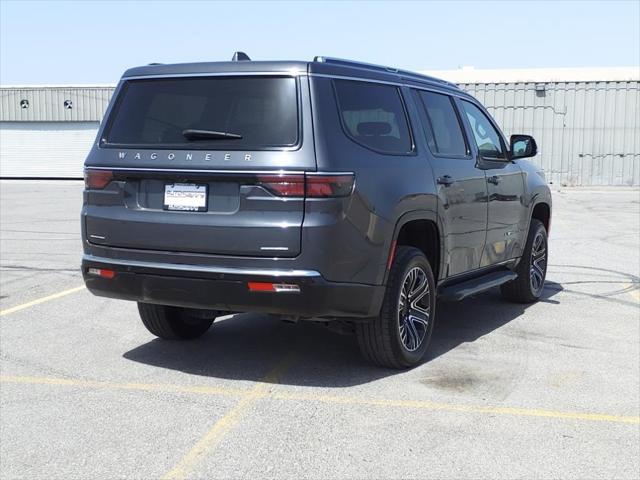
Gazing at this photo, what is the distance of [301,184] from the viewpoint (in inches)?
176

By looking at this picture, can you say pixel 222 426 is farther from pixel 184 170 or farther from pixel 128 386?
pixel 184 170

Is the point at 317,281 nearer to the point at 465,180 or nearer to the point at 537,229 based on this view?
the point at 465,180

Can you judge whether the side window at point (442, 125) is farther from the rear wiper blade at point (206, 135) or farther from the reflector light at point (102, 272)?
the reflector light at point (102, 272)

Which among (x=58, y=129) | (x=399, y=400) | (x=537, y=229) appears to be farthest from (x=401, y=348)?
(x=58, y=129)

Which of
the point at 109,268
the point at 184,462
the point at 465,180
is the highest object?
the point at 465,180

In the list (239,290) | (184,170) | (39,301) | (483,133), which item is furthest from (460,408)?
(39,301)

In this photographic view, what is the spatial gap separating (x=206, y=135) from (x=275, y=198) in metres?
0.64

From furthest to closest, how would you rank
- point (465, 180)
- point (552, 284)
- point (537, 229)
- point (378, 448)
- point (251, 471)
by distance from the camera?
point (552, 284) → point (537, 229) → point (465, 180) → point (378, 448) → point (251, 471)

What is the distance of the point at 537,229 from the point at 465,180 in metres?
2.01

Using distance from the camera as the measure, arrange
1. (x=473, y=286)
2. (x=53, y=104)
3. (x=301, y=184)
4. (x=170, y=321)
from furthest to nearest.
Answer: (x=53, y=104) → (x=473, y=286) → (x=170, y=321) → (x=301, y=184)

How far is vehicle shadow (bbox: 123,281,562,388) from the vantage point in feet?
17.1

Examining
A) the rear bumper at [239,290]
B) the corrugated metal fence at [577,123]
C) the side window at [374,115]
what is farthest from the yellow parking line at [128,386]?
the corrugated metal fence at [577,123]

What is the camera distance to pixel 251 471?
363 cm

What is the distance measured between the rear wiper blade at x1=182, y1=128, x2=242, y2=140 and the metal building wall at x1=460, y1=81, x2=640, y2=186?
24.4 m
